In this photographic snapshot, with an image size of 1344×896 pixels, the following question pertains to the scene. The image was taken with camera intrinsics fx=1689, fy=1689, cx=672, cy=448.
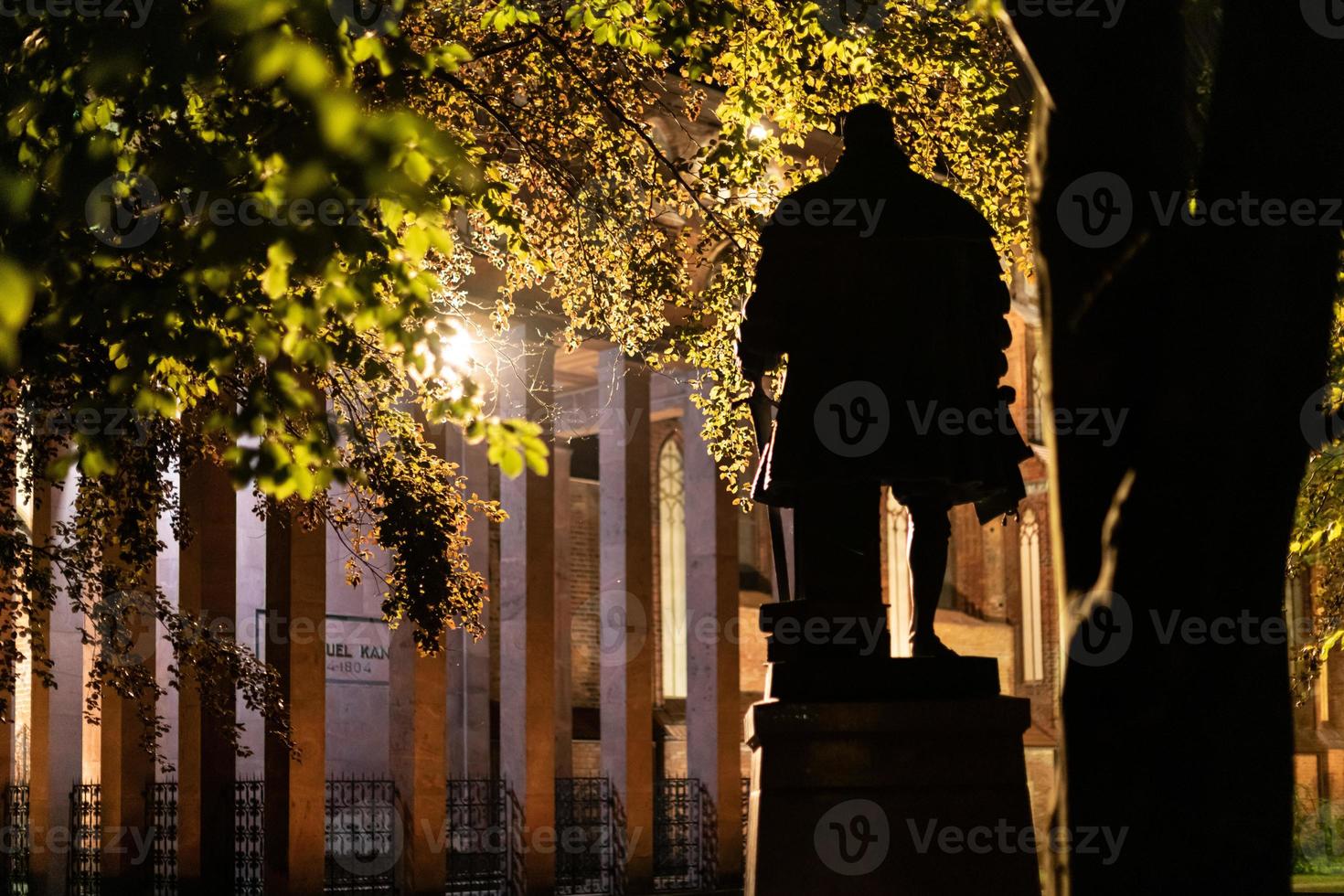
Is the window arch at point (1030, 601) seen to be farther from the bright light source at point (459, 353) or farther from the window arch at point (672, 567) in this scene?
the bright light source at point (459, 353)

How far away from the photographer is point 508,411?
2100 cm

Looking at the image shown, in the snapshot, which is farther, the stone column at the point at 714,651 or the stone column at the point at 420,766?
the stone column at the point at 714,651

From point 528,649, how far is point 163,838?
186 inches

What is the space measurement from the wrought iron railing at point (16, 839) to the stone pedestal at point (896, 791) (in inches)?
614

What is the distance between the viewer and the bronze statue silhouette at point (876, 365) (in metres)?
7.48

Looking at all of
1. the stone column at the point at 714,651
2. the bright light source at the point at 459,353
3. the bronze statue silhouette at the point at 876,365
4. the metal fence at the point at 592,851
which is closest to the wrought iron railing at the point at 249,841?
the metal fence at the point at 592,851

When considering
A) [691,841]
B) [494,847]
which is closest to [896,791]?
[494,847]

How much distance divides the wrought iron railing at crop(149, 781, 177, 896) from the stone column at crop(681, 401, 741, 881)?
681 centimetres

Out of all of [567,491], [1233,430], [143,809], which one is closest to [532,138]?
[1233,430]

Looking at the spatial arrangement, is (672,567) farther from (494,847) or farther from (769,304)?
(769,304)

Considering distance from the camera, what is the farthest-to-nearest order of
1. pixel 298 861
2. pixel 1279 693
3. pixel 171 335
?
pixel 298 861 → pixel 171 335 → pixel 1279 693

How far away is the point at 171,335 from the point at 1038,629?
28242 millimetres

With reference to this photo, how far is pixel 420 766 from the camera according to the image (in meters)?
19.4

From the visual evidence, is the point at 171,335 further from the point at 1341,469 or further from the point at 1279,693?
the point at 1341,469
